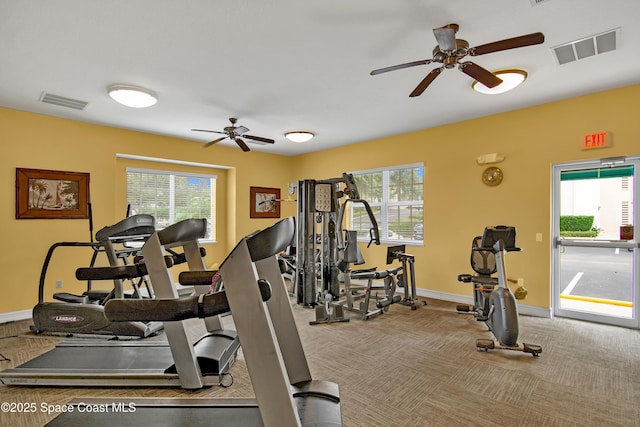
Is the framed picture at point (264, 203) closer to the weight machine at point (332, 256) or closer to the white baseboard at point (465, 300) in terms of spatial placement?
the weight machine at point (332, 256)

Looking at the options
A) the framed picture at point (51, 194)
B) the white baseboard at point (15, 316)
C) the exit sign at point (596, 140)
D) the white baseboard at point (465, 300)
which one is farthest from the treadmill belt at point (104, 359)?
the exit sign at point (596, 140)

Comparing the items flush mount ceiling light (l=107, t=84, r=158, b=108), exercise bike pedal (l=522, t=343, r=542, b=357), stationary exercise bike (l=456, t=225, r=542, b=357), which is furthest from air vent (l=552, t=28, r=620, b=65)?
flush mount ceiling light (l=107, t=84, r=158, b=108)

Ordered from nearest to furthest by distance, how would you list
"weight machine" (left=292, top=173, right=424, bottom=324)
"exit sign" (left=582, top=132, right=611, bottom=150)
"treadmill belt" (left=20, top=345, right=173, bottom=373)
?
"treadmill belt" (left=20, top=345, right=173, bottom=373) < "exit sign" (left=582, top=132, right=611, bottom=150) < "weight machine" (left=292, top=173, right=424, bottom=324)

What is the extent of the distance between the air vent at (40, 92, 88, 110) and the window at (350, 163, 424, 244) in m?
4.51

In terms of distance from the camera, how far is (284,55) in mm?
2873

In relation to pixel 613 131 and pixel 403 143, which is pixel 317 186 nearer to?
pixel 403 143

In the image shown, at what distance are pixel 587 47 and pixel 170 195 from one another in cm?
628

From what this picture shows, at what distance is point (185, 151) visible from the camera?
5832 mm

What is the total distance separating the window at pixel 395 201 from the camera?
→ 18.2ft

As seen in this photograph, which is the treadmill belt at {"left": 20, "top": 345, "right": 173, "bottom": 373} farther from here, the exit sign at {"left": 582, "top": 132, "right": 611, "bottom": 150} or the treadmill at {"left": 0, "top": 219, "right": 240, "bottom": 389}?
the exit sign at {"left": 582, "top": 132, "right": 611, "bottom": 150}

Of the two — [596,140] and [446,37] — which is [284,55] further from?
[596,140]

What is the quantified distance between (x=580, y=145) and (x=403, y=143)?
2488mm

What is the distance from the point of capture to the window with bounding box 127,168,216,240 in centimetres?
561

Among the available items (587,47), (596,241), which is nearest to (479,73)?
(587,47)
